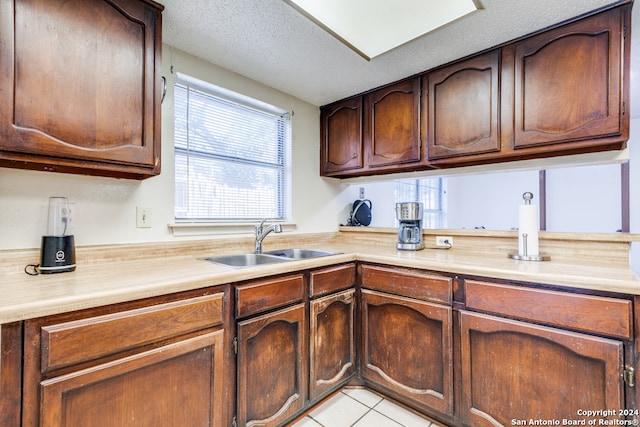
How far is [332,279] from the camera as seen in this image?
1765mm

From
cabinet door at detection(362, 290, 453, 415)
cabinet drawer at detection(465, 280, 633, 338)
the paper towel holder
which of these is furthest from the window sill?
the paper towel holder

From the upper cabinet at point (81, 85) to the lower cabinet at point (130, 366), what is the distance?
66 cm

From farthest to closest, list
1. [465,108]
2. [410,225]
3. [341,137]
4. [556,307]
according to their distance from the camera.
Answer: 1. [341,137]
2. [410,225]
3. [465,108]
4. [556,307]

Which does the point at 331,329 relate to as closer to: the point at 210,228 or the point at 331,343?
the point at 331,343

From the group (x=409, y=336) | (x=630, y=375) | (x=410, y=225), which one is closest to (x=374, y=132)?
(x=410, y=225)

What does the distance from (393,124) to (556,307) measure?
4.91ft

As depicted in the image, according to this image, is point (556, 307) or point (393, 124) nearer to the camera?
point (556, 307)

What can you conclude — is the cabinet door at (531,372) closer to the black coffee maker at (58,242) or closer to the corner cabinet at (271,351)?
the corner cabinet at (271,351)

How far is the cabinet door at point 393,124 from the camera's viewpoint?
2.09m

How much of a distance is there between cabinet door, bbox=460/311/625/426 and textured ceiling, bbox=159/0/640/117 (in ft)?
4.87

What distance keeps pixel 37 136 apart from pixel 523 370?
2216mm

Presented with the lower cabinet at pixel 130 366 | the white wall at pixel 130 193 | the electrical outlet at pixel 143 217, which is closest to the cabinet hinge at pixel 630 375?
the lower cabinet at pixel 130 366

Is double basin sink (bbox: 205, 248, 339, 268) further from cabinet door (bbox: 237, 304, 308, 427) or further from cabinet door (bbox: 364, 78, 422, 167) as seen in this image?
cabinet door (bbox: 364, 78, 422, 167)

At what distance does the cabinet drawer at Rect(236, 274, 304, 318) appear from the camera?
52.9 inches
